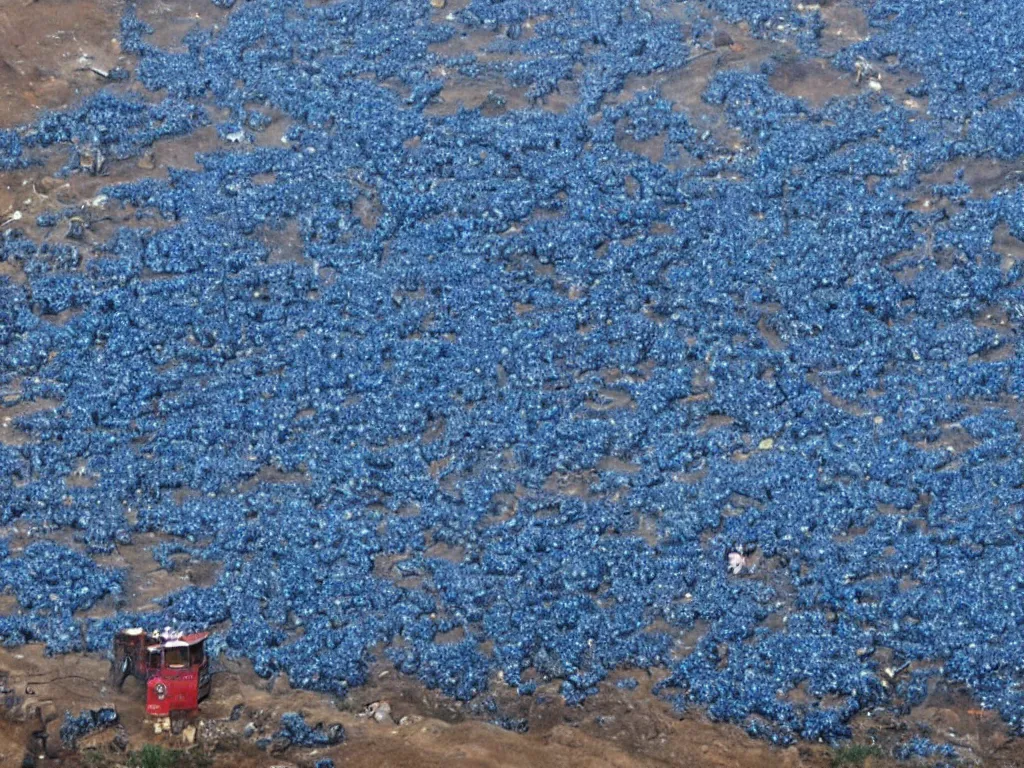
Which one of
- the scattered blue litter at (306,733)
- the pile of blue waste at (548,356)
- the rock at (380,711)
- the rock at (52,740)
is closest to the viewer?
the rock at (52,740)

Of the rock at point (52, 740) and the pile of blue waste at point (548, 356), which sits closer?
the rock at point (52, 740)

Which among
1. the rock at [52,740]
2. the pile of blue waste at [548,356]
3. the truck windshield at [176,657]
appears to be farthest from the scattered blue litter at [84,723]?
the pile of blue waste at [548,356]

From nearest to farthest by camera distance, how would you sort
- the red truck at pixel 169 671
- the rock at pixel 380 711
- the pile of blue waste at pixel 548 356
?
the red truck at pixel 169 671 → the rock at pixel 380 711 → the pile of blue waste at pixel 548 356

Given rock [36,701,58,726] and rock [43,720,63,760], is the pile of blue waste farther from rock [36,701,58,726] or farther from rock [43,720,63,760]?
rock [43,720,63,760]

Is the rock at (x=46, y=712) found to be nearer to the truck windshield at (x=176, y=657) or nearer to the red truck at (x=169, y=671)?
the red truck at (x=169, y=671)

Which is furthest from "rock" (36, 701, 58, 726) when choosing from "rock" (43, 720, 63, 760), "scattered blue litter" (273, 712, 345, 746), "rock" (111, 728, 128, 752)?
"scattered blue litter" (273, 712, 345, 746)

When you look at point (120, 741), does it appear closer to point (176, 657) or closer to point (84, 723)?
point (84, 723)

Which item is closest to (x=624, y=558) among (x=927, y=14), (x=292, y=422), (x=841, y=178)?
(x=292, y=422)
